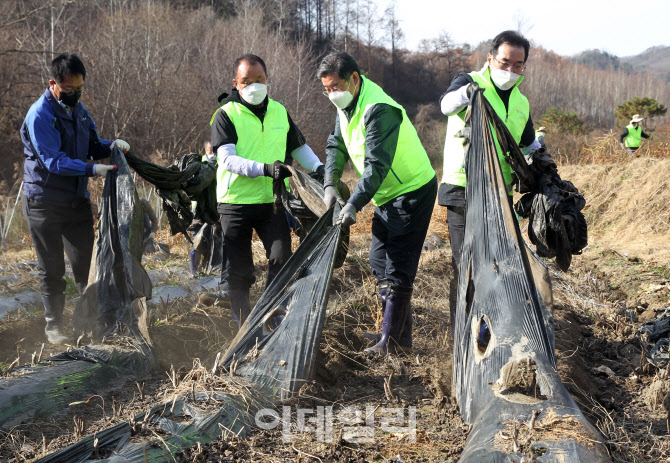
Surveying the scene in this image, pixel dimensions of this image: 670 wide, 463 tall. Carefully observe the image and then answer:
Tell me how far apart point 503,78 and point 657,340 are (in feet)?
6.54

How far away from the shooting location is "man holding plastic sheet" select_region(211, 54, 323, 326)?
3660mm

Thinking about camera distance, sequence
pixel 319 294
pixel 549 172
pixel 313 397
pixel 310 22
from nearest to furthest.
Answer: pixel 313 397
pixel 319 294
pixel 549 172
pixel 310 22

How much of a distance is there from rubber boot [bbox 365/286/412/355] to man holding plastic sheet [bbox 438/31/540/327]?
0.31 m

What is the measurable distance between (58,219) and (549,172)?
319cm

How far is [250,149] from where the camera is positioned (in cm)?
376

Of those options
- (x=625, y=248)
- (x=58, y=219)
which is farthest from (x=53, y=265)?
(x=625, y=248)

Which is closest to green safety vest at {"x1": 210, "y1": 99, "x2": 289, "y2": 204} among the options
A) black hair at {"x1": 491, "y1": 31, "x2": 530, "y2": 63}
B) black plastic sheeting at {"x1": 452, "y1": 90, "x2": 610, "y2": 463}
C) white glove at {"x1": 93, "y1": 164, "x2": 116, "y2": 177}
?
white glove at {"x1": 93, "y1": 164, "x2": 116, "y2": 177}

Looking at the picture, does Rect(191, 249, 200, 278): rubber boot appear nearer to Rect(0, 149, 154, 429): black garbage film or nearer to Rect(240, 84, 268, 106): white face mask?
Rect(0, 149, 154, 429): black garbage film

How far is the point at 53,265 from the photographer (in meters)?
4.03

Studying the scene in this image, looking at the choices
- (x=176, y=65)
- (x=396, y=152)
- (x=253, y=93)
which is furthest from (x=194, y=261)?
(x=176, y=65)

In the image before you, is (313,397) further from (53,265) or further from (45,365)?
(53,265)

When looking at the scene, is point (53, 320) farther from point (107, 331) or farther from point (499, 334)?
point (499, 334)

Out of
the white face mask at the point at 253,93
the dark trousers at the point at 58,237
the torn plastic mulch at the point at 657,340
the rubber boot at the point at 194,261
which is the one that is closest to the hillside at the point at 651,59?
the rubber boot at the point at 194,261

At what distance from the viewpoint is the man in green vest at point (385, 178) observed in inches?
127
